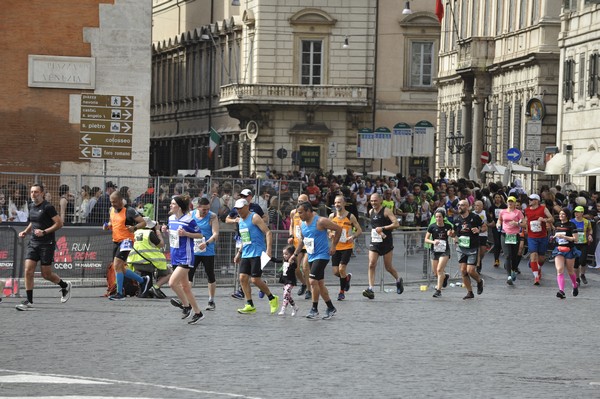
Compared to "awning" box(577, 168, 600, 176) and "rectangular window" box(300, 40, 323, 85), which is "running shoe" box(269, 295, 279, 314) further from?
"rectangular window" box(300, 40, 323, 85)

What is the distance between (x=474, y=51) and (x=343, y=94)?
13.4 meters

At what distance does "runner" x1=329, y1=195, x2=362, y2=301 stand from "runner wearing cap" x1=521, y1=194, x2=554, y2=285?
166 inches

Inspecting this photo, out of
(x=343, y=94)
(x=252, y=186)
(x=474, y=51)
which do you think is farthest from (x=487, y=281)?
(x=343, y=94)

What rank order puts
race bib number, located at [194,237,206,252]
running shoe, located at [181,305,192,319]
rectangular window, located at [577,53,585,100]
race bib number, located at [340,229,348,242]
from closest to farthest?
running shoe, located at [181,305,192,319] < race bib number, located at [194,237,206,252] < race bib number, located at [340,229,348,242] < rectangular window, located at [577,53,585,100]

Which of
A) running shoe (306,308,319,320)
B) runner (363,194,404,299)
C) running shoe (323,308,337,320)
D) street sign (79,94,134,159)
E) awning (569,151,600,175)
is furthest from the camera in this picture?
awning (569,151,600,175)

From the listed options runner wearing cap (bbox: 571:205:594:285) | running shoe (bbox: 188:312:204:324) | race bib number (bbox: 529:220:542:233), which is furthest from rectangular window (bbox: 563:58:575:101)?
running shoe (bbox: 188:312:204:324)

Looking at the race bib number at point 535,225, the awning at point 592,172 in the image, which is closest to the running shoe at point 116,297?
the race bib number at point 535,225

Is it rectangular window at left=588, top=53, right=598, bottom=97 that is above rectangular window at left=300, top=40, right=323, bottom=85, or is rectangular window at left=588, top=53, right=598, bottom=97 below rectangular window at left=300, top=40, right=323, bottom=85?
below

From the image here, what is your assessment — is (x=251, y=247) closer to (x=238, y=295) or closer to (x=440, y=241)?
(x=238, y=295)

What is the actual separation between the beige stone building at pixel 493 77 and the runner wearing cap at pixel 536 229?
81.4 feet

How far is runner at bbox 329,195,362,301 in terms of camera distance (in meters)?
26.2

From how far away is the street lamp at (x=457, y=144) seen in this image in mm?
67025

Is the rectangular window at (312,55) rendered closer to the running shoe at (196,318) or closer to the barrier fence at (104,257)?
the barrier fence at (104,257)

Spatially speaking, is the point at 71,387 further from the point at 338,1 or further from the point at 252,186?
the point at 338,1
